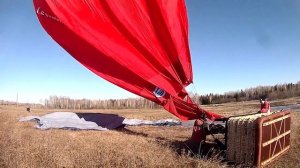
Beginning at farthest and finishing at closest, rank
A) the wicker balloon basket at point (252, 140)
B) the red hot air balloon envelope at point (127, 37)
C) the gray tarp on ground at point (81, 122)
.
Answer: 1. the gray tarp on ground at point (81, 122)
2. the red hot air balloon envelope at point (127, 37)
3. the wicker balloon basket at point (252, 140)

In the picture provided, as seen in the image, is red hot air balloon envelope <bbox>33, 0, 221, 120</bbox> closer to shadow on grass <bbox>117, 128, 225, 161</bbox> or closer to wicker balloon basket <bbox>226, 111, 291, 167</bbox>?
shadow on grass <bbox>117, 128, 225, 161</bbox>

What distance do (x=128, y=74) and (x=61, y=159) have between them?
11.0 feet

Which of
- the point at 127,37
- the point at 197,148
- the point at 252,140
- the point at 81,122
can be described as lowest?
the point at 197,148

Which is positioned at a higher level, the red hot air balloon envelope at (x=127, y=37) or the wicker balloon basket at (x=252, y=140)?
the red hot air balloon envelope at (x=127, y=37)

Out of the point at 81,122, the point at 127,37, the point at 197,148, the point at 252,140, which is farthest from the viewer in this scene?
the point at 81,122

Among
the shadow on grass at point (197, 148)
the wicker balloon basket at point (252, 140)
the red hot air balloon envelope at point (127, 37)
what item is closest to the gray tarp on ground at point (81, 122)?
the shadow on grass at point (197, 148)

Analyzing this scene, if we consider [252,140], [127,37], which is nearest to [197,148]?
[252,140]

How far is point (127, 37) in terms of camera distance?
9516 mm

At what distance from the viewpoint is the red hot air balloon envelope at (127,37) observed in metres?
9.28

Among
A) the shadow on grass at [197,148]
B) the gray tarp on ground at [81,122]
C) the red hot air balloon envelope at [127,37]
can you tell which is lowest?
the shadow on grass at [197,148]

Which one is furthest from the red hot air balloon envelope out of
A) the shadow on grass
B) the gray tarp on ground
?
the gray tarp on ground

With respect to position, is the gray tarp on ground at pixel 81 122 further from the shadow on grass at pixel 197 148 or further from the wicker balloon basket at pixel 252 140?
the wicker balloon basket at pixel 252 140

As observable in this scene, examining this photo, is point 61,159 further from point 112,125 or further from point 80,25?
point 112,125

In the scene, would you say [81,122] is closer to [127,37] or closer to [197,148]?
[197,148]
